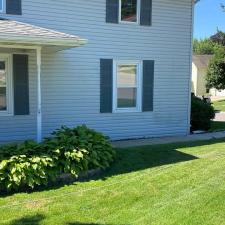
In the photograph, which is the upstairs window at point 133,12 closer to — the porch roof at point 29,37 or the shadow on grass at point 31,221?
the porch roof at point 29,37

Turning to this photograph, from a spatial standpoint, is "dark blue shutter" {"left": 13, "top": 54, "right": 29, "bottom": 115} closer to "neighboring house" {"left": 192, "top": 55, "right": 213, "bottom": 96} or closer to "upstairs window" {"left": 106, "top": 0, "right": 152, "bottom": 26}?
"upstairs window" {"left": 106, "top": 0, "right": 152, "bottom": 26}

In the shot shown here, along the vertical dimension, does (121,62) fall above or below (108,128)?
above

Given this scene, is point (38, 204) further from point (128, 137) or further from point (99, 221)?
point (128, 137)

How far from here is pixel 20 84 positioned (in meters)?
10.3

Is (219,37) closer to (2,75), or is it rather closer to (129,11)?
(129,11)

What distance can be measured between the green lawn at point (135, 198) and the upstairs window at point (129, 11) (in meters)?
4.80

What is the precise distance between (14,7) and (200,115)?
764cm

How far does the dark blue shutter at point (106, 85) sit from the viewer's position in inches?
456

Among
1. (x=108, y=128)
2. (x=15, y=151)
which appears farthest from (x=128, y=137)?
(x=15, y=151)

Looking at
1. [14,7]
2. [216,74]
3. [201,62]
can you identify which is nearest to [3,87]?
[14,7]

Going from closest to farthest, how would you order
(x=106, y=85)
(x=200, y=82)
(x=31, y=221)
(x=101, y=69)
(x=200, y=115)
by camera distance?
(x=31, y=221)
(x=101, y=69)
(x=106, y=85)
(x=200, y=115)
(x=200, y=82)

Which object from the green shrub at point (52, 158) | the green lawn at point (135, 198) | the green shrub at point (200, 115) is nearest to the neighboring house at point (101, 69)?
the green shrub at point (200, 115)

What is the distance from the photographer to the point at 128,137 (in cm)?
1230

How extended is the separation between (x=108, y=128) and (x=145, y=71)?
2.09 m
